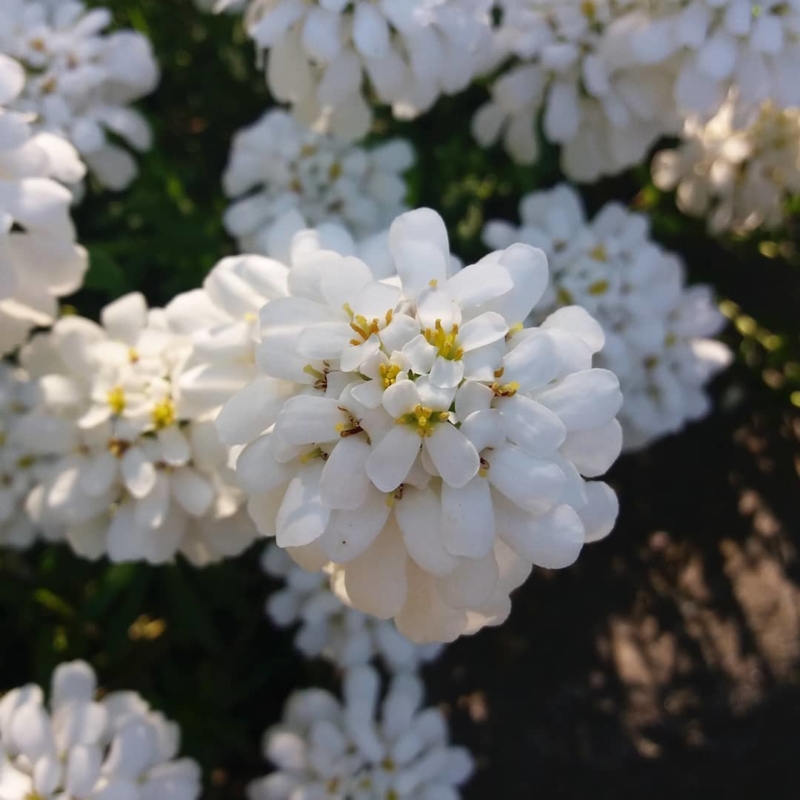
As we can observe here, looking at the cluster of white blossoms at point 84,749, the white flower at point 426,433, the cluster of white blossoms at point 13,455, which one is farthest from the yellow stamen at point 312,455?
the cluster of white blossoms at point 13,455

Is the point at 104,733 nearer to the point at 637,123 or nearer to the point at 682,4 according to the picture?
the point at 637,123

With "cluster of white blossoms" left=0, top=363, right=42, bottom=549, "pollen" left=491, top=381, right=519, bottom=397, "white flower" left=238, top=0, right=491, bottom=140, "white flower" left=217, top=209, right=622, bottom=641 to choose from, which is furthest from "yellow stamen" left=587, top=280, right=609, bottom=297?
"cluster of white blossoms" left=0, top=363, right=42, bottom=549

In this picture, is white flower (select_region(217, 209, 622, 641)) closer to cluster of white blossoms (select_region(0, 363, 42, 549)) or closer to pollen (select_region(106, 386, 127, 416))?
pollen (select_region(106, 386, 127, 416))

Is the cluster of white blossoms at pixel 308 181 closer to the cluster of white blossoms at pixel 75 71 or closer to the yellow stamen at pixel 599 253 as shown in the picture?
the cluster of white blossoms at pixel 75 71

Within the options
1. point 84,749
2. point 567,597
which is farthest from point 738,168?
point 84,749

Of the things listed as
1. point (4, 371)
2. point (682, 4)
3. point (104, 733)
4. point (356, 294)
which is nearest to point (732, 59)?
point (682, 4)

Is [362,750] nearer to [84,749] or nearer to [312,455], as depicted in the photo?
[84,749]
